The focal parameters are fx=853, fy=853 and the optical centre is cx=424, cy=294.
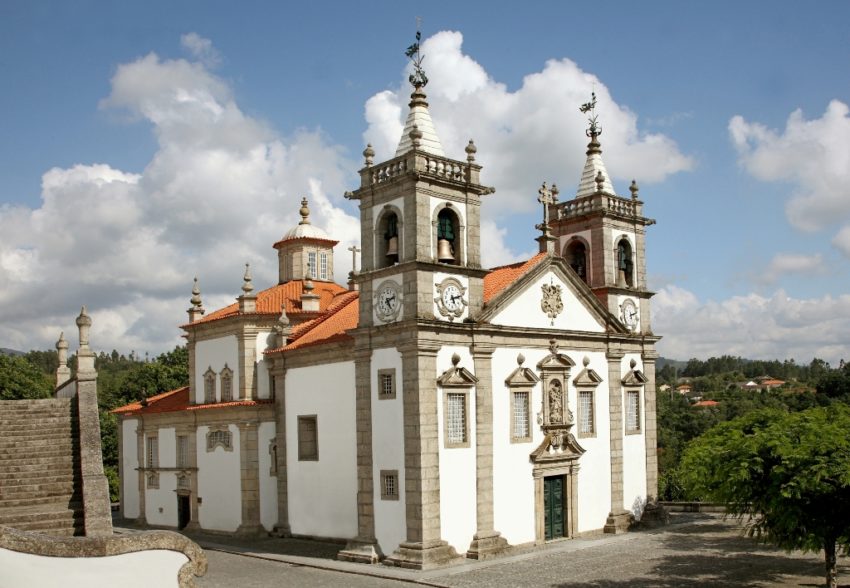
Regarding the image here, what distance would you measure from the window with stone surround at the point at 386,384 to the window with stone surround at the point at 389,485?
2107 mm

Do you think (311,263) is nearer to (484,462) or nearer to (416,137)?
(416,137)

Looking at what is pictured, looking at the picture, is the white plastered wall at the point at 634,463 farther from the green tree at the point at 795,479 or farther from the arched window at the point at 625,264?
the green tree at the point at 795,479

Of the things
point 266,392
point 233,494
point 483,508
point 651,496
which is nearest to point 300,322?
point 266,392

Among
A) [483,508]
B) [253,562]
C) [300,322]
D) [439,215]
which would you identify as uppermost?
[439,215]

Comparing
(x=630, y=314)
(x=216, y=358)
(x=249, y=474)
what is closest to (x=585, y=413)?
(x=630, y=314)

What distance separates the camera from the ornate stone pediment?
24.1 metres

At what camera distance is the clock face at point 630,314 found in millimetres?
31938

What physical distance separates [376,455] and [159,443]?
14.3 m

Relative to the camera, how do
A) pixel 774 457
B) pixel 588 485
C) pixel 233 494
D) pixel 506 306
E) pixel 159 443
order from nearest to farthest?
pixel 774 457 < pixel 506 306 < pixel 588 485 < pixel 233 494 < pixel 159 443

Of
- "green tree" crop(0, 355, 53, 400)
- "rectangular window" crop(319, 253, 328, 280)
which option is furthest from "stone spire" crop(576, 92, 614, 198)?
"green tree" crop(0, 355, 53, 400)

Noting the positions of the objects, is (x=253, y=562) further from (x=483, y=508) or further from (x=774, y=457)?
(x=774, y=457)

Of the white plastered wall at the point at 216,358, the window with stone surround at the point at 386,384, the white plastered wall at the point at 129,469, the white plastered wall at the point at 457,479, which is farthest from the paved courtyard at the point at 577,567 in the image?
the white plastered wall at the point at 129,469

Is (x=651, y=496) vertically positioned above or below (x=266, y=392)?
below

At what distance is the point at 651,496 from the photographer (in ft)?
103
